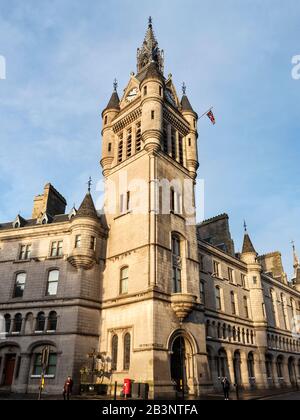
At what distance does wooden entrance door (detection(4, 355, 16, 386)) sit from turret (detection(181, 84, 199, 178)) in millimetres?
24413

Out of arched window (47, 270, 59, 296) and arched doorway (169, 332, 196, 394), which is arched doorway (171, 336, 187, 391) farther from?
arched window (47, 270, 59, 296)

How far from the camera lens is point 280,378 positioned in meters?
44.2

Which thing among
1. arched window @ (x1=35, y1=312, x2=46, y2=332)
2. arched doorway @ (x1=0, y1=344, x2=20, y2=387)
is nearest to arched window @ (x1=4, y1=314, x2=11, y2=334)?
arched doorway @ (x1=0, y1=344, x2=20, y2=387)

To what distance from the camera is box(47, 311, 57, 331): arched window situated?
93.5ft

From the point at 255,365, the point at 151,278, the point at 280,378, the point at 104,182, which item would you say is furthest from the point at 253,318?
the point at 104,182

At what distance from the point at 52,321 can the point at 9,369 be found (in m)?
5.21

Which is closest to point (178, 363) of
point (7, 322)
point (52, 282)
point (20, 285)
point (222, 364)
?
point (222, 364)

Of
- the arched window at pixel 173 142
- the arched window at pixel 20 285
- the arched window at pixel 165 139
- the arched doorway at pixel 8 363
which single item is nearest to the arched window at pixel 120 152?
the arched window at pixel 165 139

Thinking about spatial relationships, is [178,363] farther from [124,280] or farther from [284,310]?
[284,310]

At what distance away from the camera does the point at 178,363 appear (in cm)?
2705

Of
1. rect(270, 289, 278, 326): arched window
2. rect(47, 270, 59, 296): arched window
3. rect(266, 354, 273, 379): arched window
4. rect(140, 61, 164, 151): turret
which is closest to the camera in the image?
rect(47, 270, 59, 296): arched window

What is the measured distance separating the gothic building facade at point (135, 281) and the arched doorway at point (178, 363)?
82 mm

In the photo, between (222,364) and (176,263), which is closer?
(176,263)
